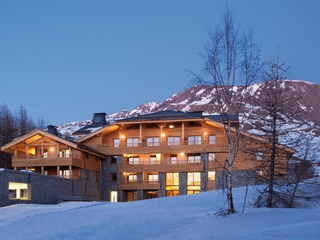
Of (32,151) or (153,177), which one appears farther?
(32,151)

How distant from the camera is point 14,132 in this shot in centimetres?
6875

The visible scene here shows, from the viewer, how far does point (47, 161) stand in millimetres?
45531

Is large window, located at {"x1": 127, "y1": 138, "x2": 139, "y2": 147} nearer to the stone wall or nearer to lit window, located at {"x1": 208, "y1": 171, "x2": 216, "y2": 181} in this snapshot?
the stone wall

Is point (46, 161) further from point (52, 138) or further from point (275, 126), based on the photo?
point (275, 126)

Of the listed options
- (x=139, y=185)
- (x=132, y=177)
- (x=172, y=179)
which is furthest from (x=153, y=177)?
(x=172, y=179)

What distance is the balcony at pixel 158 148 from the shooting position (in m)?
46.6

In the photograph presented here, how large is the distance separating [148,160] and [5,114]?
32455 mm

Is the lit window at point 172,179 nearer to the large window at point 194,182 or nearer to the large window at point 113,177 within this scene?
the large window at point 194,182

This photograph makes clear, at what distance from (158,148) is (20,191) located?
17605 mm

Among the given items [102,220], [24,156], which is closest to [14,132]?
[24,156]

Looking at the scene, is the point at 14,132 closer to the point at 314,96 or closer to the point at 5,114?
the point at 5,114

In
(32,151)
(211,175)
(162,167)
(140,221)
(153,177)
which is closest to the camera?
(140,221)

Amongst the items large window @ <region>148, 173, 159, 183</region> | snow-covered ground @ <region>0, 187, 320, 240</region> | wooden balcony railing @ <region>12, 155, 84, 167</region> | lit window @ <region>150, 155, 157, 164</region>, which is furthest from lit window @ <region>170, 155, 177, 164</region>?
snow-covered ground @ <region>0, 187, 320, 240</region>

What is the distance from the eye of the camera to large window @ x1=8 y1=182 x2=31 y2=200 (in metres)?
34.0
